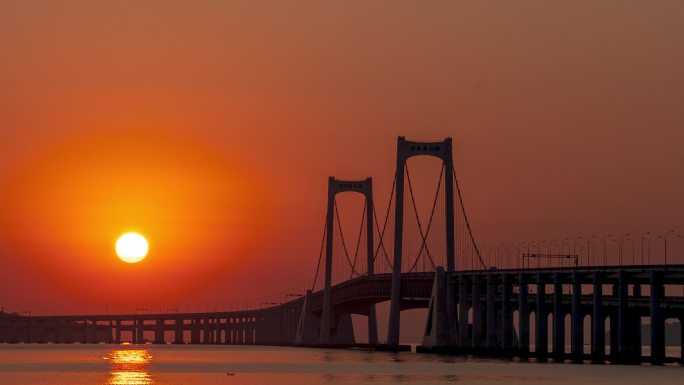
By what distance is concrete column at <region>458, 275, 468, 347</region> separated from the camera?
141500 mm

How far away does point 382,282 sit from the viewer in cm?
16738

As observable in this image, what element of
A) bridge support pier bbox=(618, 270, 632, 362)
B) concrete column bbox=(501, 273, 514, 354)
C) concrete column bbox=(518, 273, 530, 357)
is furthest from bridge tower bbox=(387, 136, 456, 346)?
bridge support pier bbox=(618, 270, 632, 362)

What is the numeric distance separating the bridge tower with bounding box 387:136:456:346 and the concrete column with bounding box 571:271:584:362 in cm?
2151

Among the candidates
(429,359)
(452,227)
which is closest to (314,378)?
(429,359)

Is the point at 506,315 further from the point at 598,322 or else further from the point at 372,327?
the point at 372,327

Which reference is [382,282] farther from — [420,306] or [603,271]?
[603,271]

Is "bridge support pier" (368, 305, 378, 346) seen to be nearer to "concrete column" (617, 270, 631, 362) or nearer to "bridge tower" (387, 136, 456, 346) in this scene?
"bridge tower" (387, 136, 456, 346)

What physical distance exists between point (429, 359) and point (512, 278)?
34.4 feet

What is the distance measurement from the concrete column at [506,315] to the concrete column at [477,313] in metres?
2.87

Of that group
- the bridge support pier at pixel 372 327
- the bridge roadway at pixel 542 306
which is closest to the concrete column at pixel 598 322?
the bridge roadway at pixel 542 306

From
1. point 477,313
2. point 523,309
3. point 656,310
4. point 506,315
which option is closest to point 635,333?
point 523,309

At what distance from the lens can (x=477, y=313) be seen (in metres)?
140

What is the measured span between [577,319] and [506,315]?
1498cm

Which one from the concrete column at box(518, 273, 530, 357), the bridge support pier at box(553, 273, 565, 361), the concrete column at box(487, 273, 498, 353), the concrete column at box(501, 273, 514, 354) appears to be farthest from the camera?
the concrete column at box(487, 273, 498, 353)
